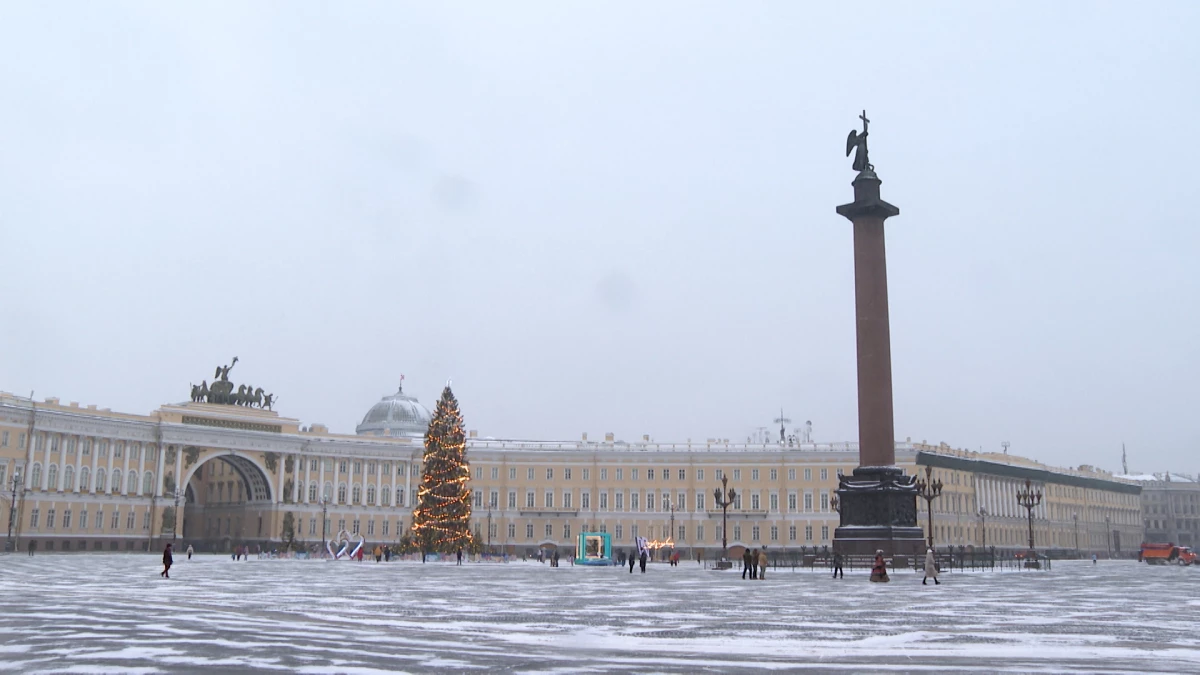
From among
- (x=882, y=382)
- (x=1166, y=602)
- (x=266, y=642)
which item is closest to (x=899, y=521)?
(x=882, y=382)

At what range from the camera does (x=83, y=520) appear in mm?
87812

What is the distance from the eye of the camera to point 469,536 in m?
A: 68.7

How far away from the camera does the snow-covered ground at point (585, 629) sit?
15.0m

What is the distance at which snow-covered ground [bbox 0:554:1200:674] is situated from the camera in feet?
49.3

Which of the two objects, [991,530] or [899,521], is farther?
[991,530]

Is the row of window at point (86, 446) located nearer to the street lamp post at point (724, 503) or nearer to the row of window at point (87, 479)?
the row of window at point (87, 479)

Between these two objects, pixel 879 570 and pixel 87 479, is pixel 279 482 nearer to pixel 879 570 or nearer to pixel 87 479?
pixel 87 479

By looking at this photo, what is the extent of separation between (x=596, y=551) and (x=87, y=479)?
4419cm

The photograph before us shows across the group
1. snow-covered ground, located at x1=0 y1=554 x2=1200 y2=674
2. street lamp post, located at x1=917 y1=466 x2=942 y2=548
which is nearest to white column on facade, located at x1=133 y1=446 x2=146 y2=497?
snow-covered ground, located at x1=0 y1=554 x2=1200 y2=674

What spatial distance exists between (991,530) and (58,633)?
111729 millimetres

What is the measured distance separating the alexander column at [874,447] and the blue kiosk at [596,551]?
24299mm

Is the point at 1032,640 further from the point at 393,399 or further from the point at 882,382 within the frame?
the point at 393,399

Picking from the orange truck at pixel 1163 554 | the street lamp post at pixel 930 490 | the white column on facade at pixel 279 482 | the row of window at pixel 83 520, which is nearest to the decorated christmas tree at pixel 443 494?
the street lamp post at pixel 930 490

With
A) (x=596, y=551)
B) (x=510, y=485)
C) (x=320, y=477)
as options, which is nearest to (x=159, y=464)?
(x=320, y=477)
